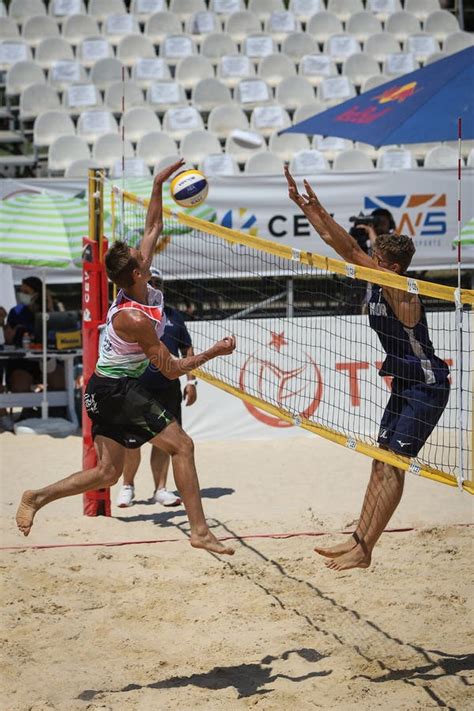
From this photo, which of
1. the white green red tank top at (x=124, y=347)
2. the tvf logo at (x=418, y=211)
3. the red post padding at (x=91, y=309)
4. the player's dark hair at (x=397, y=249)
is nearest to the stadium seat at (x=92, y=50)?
the tvf logo at (x=418, y=211)

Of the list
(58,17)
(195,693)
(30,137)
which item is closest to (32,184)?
(30,137)

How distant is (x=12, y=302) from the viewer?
11297mm

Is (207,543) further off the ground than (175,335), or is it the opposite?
(175,335)

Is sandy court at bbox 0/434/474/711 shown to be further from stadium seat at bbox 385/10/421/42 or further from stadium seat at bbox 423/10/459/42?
stadium seat at bbox 423/10/459/42

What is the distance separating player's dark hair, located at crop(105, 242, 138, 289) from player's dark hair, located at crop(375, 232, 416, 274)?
1.15 m

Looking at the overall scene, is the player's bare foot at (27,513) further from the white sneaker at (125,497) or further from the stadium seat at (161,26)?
the stadium seat at (161,26)

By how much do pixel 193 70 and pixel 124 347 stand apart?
34.3 ft

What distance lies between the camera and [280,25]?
50.3ft

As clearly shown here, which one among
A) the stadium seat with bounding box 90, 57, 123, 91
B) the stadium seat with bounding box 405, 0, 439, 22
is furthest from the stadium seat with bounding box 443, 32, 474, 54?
the stadium seat with bounding box 90, 57, 123, 91

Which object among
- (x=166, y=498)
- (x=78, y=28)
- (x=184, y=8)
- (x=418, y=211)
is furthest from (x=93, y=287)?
(x=184, y=8)

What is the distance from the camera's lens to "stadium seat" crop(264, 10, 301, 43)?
1530 cm

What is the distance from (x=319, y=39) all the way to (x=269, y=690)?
12.9 meters

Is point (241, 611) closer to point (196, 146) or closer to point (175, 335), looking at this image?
point (175, 335)

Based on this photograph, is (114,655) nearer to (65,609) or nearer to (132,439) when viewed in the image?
(65,609)
